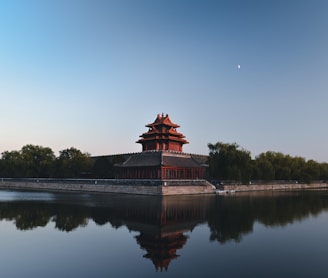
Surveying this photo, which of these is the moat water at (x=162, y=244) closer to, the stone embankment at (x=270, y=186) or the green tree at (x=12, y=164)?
the stone embankment at (x=270, y=186)

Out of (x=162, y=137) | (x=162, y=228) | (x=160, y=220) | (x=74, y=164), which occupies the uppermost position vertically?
(x=162, y=137)

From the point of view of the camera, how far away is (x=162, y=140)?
60688 millimetres

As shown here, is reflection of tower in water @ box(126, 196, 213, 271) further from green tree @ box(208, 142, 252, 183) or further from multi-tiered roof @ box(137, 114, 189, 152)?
multi-tiered roof @ box(137, 114, 189, 152)

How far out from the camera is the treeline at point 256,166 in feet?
183

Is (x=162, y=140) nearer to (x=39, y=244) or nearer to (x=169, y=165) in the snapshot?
(x=169, y=165)

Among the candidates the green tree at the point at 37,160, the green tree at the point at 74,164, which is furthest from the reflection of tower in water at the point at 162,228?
the green tree at the point at 37,160

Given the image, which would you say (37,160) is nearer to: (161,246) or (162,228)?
(162,228)

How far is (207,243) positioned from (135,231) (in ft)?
16.7

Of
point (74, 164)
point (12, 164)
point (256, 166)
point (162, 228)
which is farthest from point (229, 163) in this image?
point (12, 164)

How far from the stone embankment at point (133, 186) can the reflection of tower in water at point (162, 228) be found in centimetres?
1574

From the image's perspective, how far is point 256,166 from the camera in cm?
6488

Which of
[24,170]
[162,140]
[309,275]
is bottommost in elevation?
[309,275]

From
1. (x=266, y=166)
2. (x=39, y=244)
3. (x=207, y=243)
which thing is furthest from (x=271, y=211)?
(x=266, y=166)

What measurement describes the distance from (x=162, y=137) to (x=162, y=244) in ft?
148
